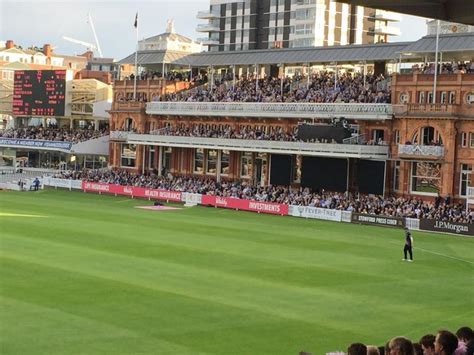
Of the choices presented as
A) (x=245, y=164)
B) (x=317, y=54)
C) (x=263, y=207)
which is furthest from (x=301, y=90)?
(x=263, y=207)

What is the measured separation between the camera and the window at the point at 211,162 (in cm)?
8031

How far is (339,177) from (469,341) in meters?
55.7

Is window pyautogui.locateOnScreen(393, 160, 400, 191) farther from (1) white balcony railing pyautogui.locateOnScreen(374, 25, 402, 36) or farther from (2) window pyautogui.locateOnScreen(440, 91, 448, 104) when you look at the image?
(1) white balcony railing pyautogui.locateOnScreen(374, 25, 402, 36)

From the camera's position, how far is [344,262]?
36.7m

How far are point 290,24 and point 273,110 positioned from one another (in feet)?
163

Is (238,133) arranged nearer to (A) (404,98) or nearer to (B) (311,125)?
(B) (311,125)

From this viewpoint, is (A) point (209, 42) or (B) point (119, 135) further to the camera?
(A) point (209, 42)

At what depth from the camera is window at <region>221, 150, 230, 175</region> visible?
7894 cm

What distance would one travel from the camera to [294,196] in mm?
64812

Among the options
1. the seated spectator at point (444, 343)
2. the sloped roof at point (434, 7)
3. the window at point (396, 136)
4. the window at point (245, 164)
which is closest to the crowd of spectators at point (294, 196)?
the window at point (245, 164)

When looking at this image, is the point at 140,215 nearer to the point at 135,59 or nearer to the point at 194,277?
the point at 194,277

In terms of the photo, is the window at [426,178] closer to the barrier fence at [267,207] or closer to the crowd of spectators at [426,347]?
the barrier fence at [267,207]

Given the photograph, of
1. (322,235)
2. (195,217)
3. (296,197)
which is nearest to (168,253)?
(322,235)

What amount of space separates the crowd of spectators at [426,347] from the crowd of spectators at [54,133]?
8765cm
